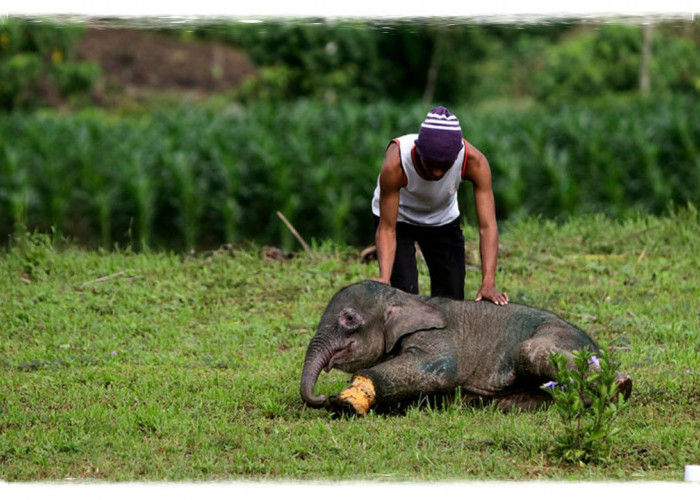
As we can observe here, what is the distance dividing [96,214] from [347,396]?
1237cm

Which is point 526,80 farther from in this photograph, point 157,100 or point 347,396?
point 347,396

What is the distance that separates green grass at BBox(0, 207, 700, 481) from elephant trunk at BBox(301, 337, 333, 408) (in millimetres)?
173

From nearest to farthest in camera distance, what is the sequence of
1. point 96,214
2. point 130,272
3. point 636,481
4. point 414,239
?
point 636,481, point 414,239, point 130,272, point 96,214

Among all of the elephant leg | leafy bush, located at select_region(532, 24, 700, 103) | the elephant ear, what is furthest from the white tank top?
leafy bush, located at select_region(532, 24, 700, 103)

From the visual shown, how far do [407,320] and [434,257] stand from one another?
4.61 ft

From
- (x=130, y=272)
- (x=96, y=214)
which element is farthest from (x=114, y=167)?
(x=130, y=272)

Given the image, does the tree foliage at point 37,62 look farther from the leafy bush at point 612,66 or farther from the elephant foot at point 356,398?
the elephant foot at point 356,398

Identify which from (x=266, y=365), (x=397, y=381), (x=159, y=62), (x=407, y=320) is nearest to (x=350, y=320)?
(x=407, y=320)

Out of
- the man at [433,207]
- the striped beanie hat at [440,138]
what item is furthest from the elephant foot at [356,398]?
the striped beanie hat at [440,138]

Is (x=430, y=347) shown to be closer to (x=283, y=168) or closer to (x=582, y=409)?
(x=582, y=409)

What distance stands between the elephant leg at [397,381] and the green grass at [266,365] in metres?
0.12

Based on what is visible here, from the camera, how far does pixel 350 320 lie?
6473 millimetres

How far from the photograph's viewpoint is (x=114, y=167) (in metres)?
18.3

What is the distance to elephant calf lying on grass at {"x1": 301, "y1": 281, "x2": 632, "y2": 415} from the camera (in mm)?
6328
